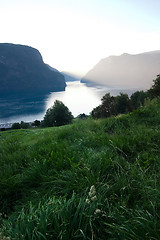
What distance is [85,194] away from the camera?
5.07ft

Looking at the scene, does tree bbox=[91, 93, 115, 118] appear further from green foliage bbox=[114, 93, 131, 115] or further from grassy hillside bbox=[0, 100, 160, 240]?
grassy hillside bbox=[0, 100, 160, 240]

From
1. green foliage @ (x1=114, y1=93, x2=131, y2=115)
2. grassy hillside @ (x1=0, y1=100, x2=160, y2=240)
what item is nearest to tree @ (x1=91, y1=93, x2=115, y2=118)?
green foliage @ (x1=114, y1=93, x2=131, y2=115)

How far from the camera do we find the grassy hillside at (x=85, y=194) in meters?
1.17

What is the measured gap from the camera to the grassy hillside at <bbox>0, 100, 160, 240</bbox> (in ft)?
3.83

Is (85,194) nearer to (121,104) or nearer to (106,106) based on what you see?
(121,104)

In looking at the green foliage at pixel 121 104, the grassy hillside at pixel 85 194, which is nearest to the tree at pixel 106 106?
the green foliage at pixel 121 104

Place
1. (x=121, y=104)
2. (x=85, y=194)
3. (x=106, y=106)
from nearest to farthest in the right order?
(x=85, y=194) < (x=121, y=104) < (x=106, y=106)

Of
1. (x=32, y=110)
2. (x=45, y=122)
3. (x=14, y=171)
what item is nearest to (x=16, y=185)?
(x=14, y=171)

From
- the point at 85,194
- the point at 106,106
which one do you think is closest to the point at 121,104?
the point at 106,106

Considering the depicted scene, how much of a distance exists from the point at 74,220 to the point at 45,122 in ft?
145

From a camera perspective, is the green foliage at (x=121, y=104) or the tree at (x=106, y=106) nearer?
the green foliage at (x=121, y=104)

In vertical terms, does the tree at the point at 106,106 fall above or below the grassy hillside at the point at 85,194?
above

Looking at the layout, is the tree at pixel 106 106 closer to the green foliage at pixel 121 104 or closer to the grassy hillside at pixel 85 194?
the green foliage at pixel 121 104

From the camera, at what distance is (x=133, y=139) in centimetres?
310
